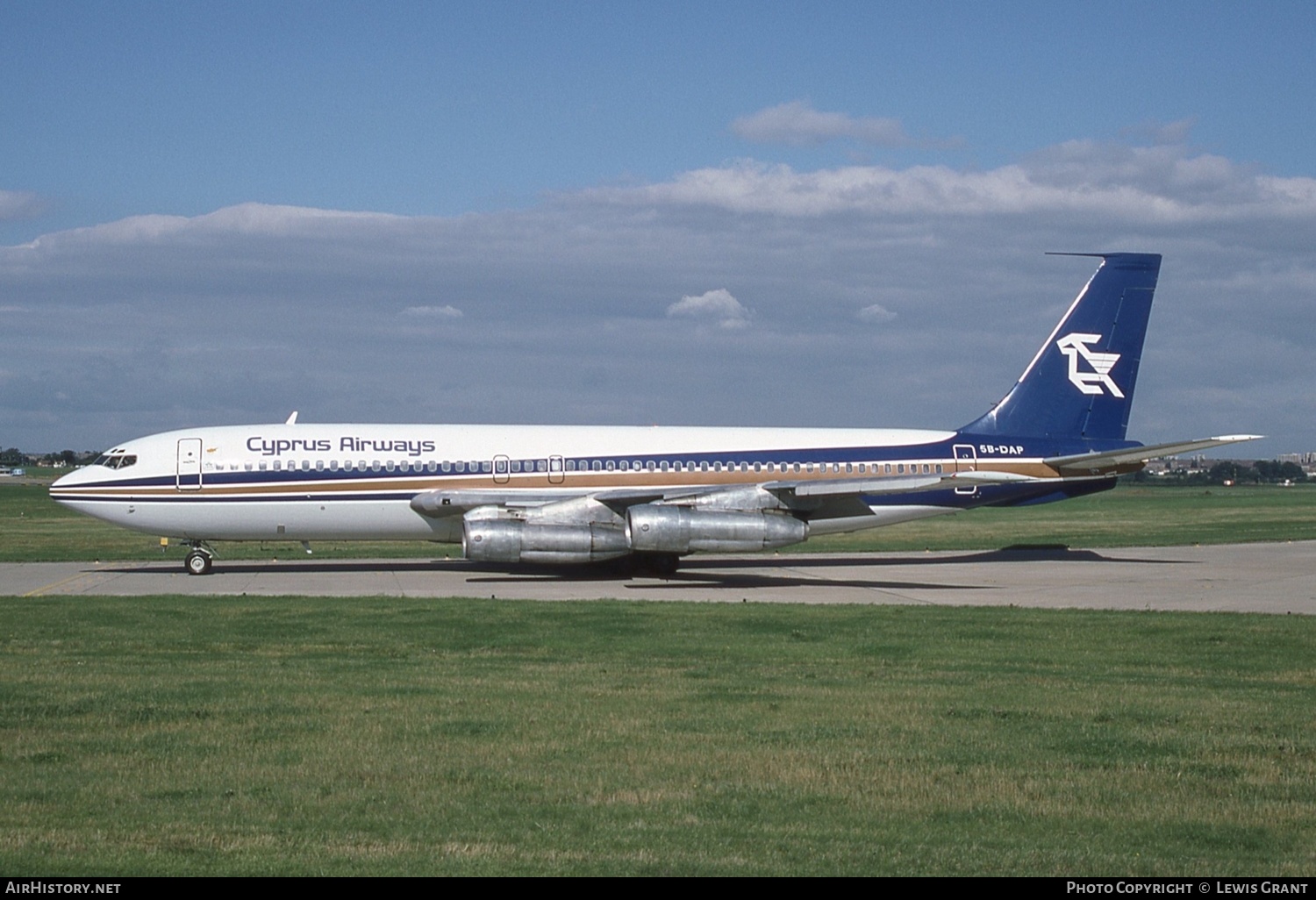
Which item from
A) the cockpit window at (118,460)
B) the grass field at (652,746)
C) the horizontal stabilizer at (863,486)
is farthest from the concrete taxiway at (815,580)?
the grass field at (652,746)

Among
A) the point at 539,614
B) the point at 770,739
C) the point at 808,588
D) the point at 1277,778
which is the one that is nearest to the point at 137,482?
the point at 539,614

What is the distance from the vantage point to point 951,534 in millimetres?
53000

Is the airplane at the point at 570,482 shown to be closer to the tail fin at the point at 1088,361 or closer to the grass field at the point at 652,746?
the tail fin at the point at 1088,361

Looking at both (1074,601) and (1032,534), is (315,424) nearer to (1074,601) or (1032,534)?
(1074,601)

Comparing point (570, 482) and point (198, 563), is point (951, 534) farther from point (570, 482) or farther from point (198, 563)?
point (198, 563)

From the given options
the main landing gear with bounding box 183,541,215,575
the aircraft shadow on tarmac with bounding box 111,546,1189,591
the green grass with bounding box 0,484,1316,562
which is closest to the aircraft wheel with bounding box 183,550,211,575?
the main landing gear with bounding box 183,541,215,575

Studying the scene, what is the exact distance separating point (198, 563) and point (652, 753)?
2455 cm

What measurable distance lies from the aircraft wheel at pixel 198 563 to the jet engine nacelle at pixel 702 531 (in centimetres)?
1084

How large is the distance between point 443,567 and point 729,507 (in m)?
8.53

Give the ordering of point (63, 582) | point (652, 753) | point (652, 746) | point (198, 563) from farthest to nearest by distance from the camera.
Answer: point (198, 563) → point (63, 582) → point (652, 746) → point (652, 753)

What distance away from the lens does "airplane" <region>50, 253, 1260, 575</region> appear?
31.2 meters

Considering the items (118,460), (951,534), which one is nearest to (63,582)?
(118,460)

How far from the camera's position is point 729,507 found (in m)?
32.2

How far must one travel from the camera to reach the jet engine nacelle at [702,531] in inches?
1213
